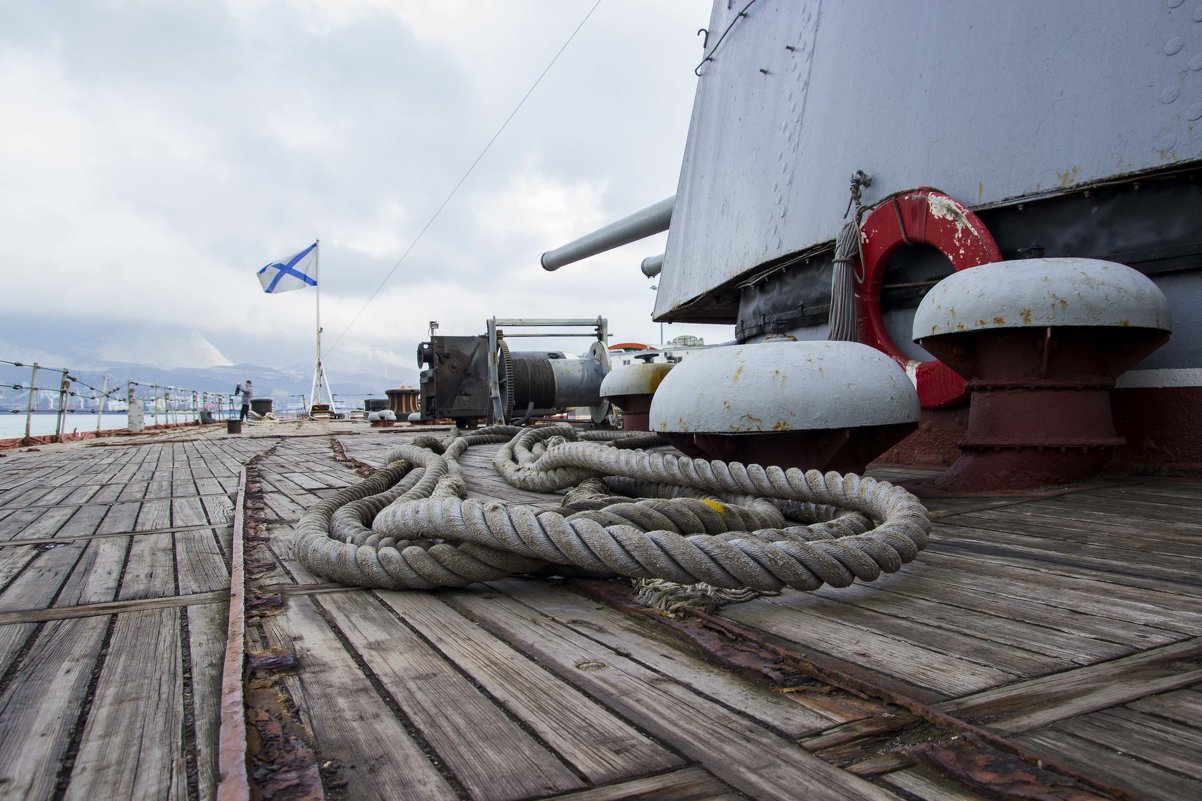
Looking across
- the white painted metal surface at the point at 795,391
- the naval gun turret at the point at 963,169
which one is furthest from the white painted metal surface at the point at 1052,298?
the white painted metal surface at the point at 795,391

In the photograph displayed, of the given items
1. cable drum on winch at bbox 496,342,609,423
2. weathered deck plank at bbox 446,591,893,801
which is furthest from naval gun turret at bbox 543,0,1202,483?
cable drum on winch at bbox 496,342,609,423

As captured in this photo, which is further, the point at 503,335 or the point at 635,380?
the point at 503,335

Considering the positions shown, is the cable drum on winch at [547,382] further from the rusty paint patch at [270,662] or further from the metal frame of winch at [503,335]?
the rusty paint patch at [270,662]

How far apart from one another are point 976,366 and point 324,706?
7.85 ft

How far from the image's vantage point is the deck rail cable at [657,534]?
132 centimetres

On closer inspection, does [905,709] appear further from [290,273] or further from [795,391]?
[290,273]

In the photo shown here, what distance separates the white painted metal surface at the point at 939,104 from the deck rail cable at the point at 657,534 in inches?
75.2

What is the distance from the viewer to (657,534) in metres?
1.34

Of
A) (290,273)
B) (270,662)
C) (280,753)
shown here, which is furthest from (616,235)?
(290,273)

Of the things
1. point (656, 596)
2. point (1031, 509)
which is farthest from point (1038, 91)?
point (656, 596)

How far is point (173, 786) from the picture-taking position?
30.1 inches

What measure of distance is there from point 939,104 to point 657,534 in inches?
112

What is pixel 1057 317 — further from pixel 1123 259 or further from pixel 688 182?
pixel 688 182

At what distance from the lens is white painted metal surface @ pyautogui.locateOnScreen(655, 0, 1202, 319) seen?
2.73 meters
